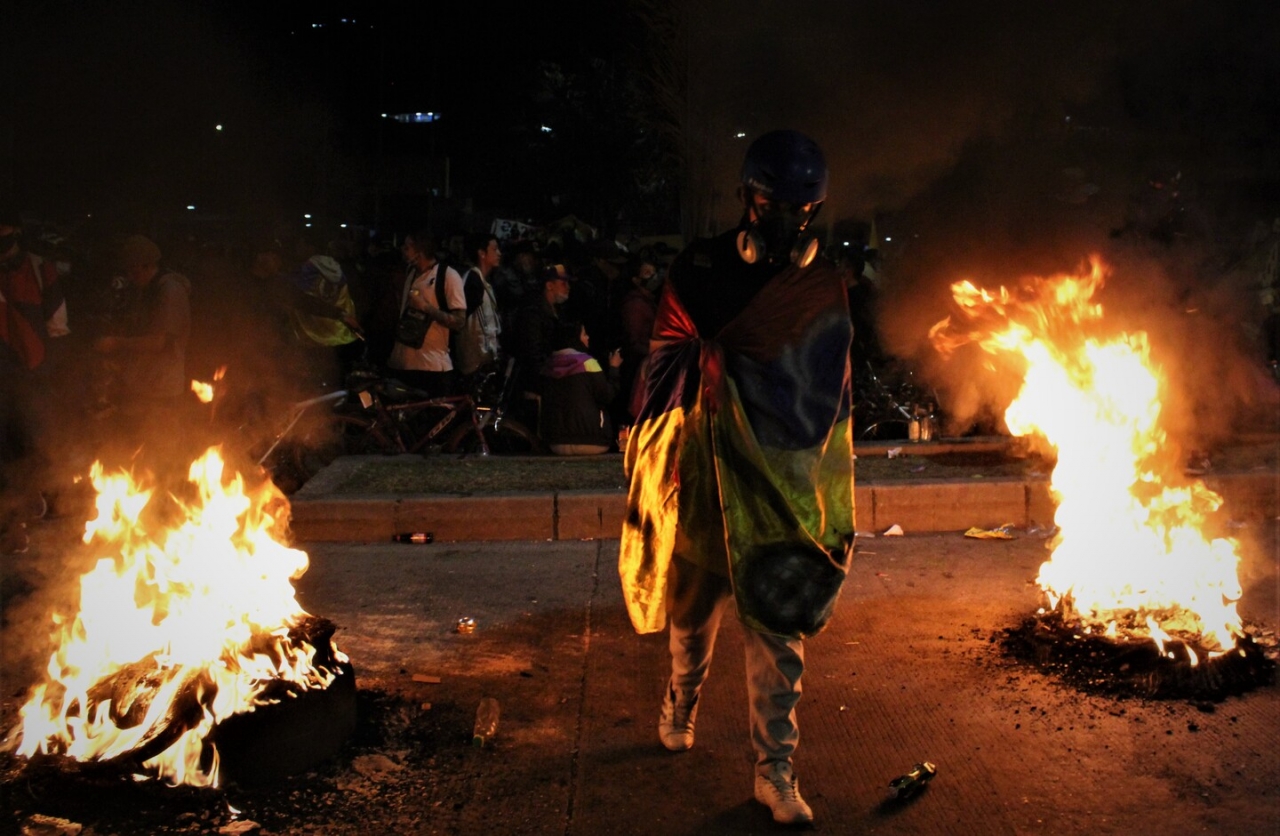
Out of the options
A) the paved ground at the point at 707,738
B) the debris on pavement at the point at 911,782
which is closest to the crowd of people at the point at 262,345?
the paved ground at the point at 707,738

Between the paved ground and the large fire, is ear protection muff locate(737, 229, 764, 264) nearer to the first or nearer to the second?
the paved ground

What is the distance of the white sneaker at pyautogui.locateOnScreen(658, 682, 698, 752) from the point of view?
3.83 meters

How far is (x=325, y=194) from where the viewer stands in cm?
2169

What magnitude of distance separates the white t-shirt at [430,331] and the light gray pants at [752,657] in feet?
18.4

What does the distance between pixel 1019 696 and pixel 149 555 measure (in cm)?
326

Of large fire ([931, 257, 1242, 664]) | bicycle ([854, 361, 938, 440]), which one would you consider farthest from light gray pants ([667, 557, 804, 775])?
bicycle ([854, 361, 938, 440])

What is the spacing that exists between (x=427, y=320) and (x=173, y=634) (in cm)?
533

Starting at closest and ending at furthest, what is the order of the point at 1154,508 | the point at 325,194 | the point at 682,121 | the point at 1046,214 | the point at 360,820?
the point at 360,820 → the point at 1154,508 → the point at 1046,214 → the point at 682,121 → the point at 325,194

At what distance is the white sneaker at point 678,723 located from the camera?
3.83m

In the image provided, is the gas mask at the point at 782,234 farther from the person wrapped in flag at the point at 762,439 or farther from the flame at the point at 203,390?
the flame at the point at 203,390

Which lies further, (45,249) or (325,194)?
(325,194)

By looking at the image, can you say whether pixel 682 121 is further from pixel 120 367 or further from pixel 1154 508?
pixel 1154 508

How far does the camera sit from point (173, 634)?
3.77m

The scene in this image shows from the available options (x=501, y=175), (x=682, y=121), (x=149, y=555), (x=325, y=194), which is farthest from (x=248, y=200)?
(x=149, y=555)
